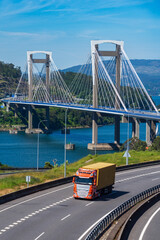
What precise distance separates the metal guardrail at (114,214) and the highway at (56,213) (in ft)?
3.65

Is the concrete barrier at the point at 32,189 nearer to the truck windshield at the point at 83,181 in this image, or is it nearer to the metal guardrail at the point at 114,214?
the truck windshield at the point at 83,181

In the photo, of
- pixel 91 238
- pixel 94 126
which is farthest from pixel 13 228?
pixel 94 126

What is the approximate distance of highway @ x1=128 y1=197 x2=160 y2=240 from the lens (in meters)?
27.5

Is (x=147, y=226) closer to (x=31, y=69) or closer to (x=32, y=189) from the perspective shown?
(x=32, y=189)

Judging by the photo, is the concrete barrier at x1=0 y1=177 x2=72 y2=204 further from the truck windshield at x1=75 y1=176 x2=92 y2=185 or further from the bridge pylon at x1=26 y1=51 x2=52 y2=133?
the bridge pylon at x1=26 y1=51 x2=52 y2=133

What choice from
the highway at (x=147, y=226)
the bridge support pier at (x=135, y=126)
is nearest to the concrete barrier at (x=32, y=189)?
the highway at (x=147, y=226)

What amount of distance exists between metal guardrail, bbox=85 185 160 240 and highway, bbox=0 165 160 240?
43.8 inches

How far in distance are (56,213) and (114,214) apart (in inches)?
172

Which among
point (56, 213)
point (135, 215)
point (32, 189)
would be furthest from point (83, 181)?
point (135, 215)

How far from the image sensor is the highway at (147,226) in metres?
27.5

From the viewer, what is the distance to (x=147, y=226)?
30109 millimetres

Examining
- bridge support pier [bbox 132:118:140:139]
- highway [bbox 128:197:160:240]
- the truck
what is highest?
bridge support pier [bbox 132:118:140:139]

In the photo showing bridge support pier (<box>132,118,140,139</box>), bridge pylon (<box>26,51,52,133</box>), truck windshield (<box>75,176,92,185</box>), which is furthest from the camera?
bridge pylon (<box>26,51,52,133</box>)

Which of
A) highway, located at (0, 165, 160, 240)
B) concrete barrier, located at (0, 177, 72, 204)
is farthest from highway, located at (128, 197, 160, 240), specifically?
concrete barrier, located at (0, 177, 72, 204)
